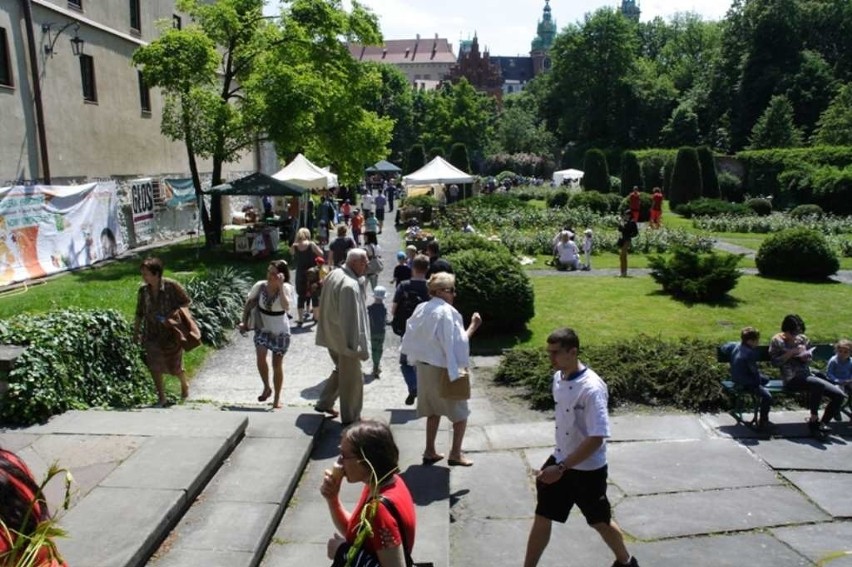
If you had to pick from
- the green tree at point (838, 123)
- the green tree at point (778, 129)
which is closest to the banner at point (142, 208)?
the green tree at point (838, 123)

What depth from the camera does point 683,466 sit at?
6.65 metres

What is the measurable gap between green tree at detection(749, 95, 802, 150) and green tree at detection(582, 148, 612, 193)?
12.2 meters

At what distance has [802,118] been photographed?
175 ft

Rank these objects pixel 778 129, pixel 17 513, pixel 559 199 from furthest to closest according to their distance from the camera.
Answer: pixel 778 129, pixel 559 199, pixel 17 513

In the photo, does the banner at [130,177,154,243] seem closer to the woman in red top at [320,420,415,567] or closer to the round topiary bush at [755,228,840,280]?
the round topiary bush at [755,228,840,280]

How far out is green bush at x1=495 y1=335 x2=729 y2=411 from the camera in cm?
845

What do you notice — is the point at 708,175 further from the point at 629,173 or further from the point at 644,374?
the point at 644,374

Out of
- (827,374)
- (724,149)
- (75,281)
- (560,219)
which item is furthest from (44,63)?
(724,149)

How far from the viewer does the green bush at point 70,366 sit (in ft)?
20.5

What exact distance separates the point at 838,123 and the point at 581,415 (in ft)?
148

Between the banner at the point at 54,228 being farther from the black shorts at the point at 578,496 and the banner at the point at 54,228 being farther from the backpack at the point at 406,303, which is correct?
the black shorts at the point at 578,496

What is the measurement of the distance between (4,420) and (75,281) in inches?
405

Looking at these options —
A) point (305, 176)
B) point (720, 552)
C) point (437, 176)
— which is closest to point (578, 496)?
point (720, 552)

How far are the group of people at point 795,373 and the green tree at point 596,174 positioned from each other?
35508 mm
